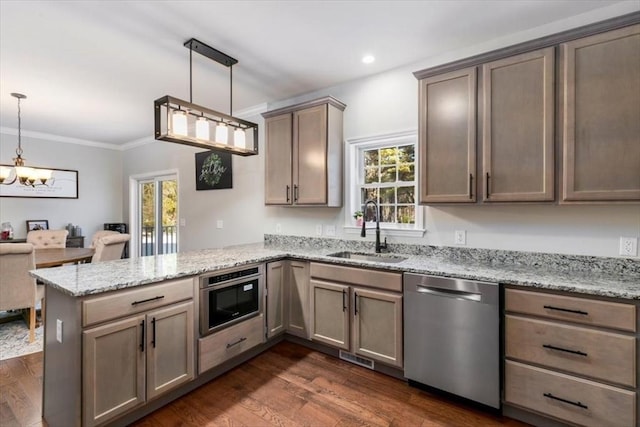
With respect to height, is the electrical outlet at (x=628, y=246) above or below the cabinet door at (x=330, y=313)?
above

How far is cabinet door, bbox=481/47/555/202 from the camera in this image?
2002mm

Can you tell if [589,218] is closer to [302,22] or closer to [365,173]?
[365,173]

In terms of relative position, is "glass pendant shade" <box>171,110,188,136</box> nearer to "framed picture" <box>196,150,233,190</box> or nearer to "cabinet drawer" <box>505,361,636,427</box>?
"framed picture" <box>196,150,233,190</box>

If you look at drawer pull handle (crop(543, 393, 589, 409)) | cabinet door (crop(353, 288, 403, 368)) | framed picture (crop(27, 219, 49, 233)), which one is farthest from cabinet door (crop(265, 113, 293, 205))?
framed picture (crop(27, 219, 49, 233))

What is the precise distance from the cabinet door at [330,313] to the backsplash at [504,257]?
2.10 ft

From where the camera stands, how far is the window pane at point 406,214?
296 cm

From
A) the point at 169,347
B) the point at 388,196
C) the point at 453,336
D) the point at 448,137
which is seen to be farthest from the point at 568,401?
the point at 169,347

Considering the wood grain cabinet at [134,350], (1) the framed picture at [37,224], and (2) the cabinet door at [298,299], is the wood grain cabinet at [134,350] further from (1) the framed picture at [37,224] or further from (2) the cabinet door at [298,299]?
(1) the framed picture at [37,224]

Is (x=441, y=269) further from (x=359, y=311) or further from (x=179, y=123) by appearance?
(x=179, y=123)

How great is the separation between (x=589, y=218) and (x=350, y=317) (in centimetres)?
188

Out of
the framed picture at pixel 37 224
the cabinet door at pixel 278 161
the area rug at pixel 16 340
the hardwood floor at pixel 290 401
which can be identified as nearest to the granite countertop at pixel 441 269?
the cabinet door at pixel 278 161

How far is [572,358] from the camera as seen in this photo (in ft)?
5.61

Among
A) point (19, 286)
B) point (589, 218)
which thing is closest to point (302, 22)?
point (589, 218)

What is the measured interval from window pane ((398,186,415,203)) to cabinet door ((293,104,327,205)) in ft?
2.50
